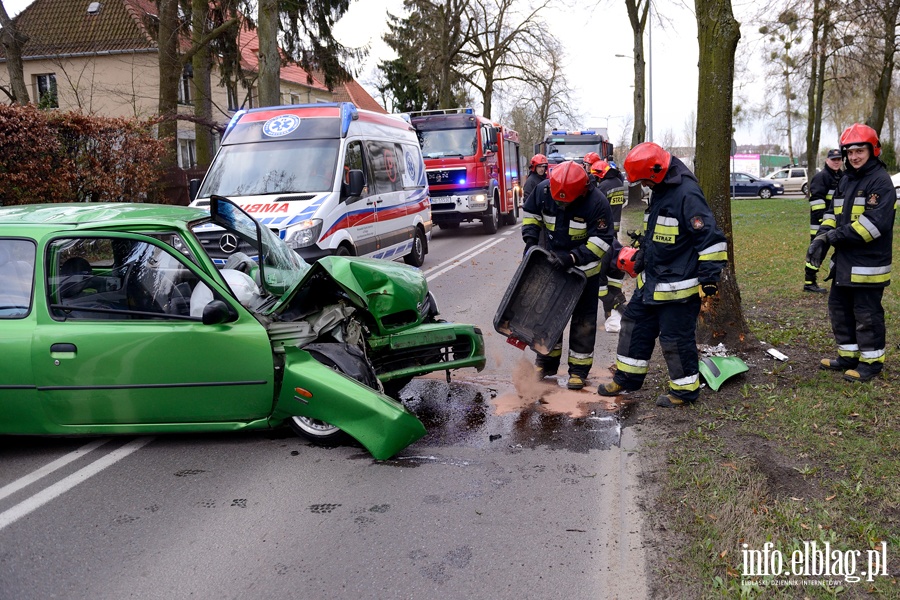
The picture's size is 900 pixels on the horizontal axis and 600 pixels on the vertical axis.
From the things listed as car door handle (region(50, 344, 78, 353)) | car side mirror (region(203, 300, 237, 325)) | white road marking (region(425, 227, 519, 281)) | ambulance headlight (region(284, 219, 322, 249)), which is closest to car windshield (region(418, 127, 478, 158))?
white road marking (region(425, 227, 519, 281))

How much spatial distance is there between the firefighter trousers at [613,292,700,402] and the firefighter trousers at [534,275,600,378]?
521 mm

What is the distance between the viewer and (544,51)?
38312mm

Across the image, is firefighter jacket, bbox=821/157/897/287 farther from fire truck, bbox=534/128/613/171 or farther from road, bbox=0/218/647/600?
fire truck, bbox=534/128/613/171

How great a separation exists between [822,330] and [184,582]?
6.15 m

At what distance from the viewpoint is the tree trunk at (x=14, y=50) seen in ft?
54.9

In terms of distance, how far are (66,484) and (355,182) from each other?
6.20 m

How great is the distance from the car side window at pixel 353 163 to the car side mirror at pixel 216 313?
18.7 ft

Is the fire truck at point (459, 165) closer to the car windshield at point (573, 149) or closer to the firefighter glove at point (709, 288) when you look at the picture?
the car windshield at point (573, 149)

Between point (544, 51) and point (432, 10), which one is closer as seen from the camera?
point (432, 10)

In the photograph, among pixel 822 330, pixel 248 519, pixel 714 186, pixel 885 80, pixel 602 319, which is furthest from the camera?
pixel 885 80

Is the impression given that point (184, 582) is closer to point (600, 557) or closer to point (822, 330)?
point (600, 557)

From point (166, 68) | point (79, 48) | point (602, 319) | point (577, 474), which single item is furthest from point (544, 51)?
point (577, 474)

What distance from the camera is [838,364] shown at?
19.7ft

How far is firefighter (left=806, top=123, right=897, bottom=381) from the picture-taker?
5.52 m
